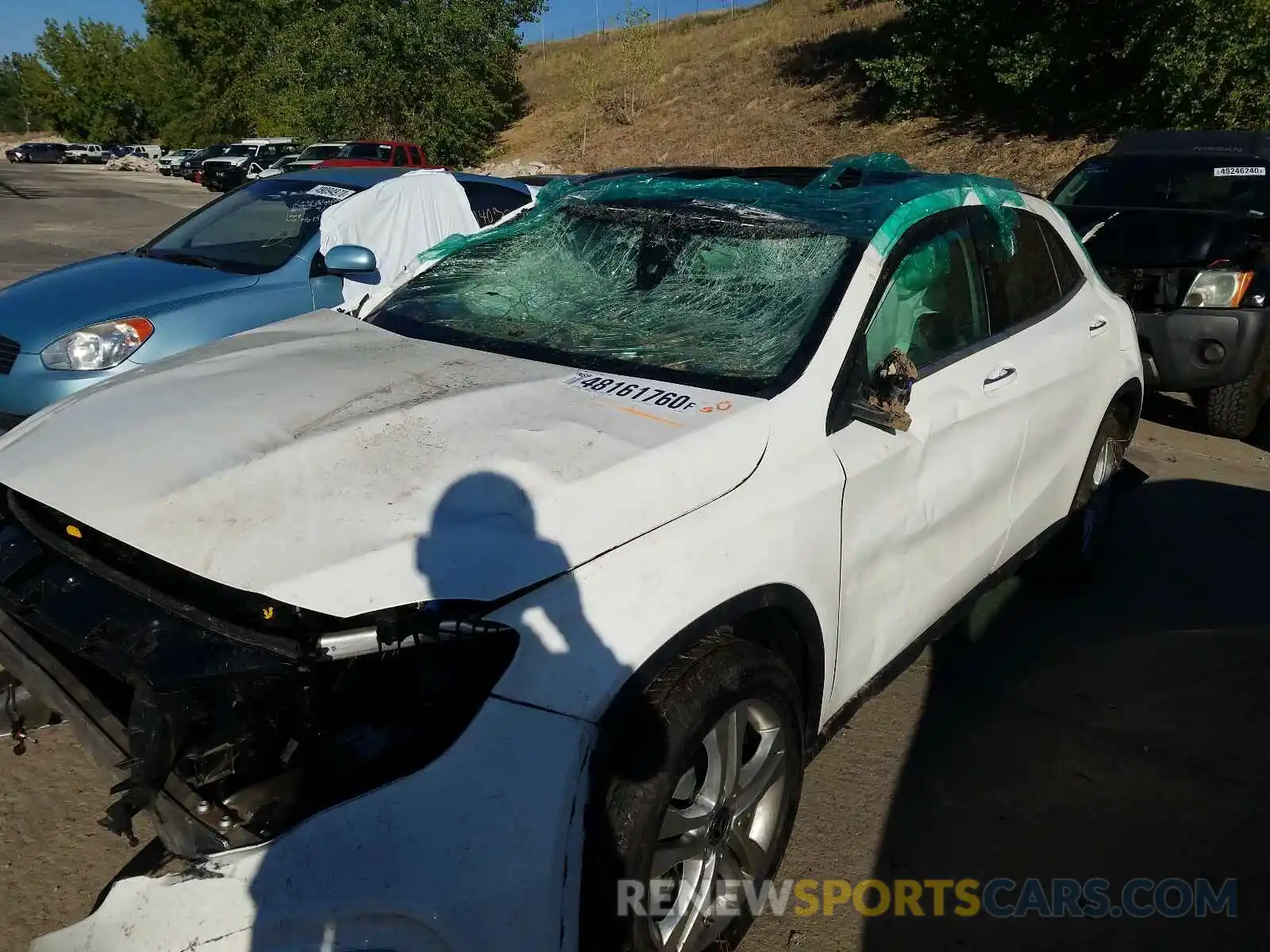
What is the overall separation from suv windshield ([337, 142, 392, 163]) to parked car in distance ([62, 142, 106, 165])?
40.5 meters

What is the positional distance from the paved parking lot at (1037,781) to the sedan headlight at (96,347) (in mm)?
2326

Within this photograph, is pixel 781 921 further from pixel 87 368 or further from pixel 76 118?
pixel 76 118

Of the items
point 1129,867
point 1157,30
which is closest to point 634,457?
point 1129,867

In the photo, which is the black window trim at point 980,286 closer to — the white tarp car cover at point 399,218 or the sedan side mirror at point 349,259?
the sedan side mirror at point 349,259

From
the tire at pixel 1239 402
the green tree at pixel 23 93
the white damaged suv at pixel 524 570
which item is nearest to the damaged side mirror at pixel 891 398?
the white damaged suv at pixel 524 570

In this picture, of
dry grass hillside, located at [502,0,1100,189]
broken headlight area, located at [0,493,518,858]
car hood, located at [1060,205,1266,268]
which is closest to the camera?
broken headlight area, located at [0,493,518,858]

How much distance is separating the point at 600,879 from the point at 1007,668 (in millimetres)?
2475

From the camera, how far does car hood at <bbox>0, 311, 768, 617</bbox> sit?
1.93 metres

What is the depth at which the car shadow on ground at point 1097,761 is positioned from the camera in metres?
2.57

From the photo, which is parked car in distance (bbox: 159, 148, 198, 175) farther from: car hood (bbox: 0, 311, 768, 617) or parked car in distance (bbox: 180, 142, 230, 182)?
car hood (bbox: 0, 311, 768, 617)

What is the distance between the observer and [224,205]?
657cm

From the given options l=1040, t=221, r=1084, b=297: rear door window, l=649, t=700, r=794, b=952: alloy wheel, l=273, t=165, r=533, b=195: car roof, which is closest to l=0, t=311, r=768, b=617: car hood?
l=649, t=700, r=794, b=952: alloy wheel

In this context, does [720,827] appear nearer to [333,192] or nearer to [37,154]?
[333,192]

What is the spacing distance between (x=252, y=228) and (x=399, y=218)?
0.93 metres
